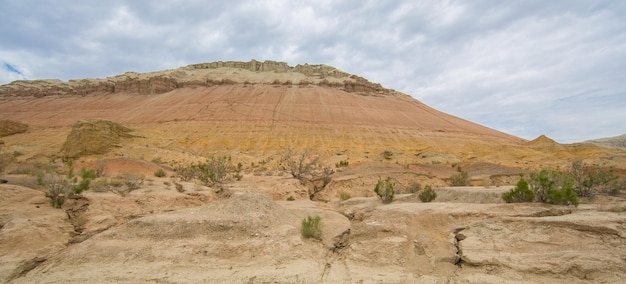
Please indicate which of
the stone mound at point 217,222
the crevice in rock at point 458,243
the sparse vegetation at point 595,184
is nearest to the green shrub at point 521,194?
the crevice in rock at point 458,243

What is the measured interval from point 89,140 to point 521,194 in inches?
1210

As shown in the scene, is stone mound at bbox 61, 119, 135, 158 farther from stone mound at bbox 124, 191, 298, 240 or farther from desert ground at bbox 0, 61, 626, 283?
stone mound at bbox 124, 191, 298, 240

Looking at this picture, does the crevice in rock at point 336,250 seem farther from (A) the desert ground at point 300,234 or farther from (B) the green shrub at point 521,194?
(B) the green shrub at point 521,194

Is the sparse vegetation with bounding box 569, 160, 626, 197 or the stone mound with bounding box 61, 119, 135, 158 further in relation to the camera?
the stone mound with bounding box 61, 119, 135, 158

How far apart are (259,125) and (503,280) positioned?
46352 mm

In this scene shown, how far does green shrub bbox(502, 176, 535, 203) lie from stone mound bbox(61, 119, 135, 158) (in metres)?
29.2

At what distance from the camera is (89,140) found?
27609 millimetres

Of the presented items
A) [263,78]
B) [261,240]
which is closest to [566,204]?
[261,240]

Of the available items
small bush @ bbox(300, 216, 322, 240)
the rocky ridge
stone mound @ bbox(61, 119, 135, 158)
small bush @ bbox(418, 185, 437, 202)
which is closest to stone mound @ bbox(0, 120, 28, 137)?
stone mound @ bbox(61, 119, 135, 158)

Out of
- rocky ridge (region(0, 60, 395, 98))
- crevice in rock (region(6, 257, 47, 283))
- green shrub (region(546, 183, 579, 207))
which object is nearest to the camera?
crevice in rock (region(6, 257, 47, 283))

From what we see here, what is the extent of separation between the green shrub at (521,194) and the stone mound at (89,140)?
29.2 metres

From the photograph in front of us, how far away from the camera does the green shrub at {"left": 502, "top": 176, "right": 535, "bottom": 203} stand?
834cm

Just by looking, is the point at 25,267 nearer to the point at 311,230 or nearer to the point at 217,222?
the point at 217,222

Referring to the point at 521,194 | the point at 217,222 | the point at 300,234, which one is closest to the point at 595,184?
the point at 521,194
